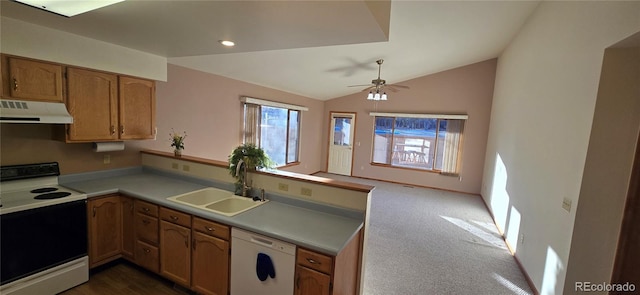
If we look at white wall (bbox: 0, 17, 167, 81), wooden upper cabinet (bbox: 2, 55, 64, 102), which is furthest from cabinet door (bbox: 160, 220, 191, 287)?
white wall (bbox: 0, 17, 167, 81)

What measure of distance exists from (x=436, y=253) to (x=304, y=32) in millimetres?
3079

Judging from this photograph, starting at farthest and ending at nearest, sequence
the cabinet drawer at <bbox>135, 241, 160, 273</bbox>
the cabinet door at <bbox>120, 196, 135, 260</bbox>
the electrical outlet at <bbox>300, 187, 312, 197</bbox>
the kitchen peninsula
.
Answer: the cabinet door at <bbox>120, 196, 135, 260</bbox>, the cabinet drawer at <bbox>135, 241, 160, 273</bbox>, the electrical outlet at <bbox>300, 187, 312, 197</bbox>, the kitchen peninsula

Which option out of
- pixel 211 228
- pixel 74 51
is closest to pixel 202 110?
pixel 74 51

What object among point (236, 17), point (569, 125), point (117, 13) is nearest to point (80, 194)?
point (117, 13)

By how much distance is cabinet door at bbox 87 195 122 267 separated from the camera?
241cm

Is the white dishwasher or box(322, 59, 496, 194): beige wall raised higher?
box(322, 59, 496, 194): beige wall

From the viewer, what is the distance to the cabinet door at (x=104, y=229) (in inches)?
94.9

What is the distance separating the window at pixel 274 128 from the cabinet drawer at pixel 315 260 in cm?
307

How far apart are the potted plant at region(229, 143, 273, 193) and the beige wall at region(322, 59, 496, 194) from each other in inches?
210

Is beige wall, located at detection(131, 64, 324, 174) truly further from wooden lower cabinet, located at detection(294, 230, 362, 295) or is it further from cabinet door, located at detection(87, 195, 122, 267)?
wooden lower cabinet, located at detection(294, 230, 362, 295)

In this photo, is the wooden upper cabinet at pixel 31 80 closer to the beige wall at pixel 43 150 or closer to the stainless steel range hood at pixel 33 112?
the stainless steel range hood at pixel 33 112

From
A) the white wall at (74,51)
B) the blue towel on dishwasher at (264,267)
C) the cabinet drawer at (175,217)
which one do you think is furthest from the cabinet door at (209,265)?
the white wall at (74,51)

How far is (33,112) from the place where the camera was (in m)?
2.05

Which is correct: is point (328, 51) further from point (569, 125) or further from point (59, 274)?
point (59, 274)
